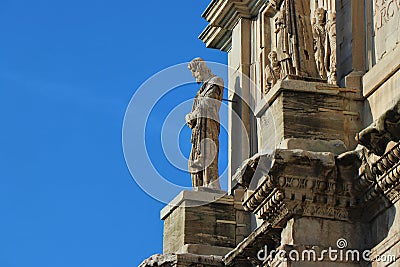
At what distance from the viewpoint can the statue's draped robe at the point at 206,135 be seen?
88.1 feet

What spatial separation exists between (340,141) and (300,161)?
962mm

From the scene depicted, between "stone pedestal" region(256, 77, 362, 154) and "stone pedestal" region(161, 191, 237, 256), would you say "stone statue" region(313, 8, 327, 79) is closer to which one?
"stone pedestal" region(256, 77, 362, 154)

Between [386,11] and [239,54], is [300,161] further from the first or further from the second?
[239,54]

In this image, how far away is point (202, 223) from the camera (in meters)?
26.0

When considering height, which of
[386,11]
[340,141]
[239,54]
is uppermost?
[239,54]

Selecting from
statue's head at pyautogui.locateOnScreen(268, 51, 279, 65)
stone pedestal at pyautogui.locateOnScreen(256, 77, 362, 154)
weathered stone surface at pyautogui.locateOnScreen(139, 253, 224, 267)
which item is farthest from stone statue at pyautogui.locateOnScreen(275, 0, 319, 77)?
weathered stone surface at pyautogui.locateOnScreen(139, 253, 224, 267)

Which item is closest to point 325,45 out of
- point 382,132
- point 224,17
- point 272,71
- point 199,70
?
point 272,71

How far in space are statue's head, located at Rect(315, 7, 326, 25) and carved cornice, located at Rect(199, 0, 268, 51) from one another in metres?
3.13

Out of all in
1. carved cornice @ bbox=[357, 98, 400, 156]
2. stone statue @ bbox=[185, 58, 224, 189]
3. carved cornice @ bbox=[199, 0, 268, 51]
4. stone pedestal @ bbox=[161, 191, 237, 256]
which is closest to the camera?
carved cornice @ bbox=[357, 98, 400, 156]

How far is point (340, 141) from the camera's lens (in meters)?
22.5

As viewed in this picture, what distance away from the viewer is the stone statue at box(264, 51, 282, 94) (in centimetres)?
2594

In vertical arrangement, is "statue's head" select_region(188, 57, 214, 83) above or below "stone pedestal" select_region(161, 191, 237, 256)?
above

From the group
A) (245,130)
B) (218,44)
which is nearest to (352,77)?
(245,130)

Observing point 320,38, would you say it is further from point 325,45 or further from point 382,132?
point 382,132
